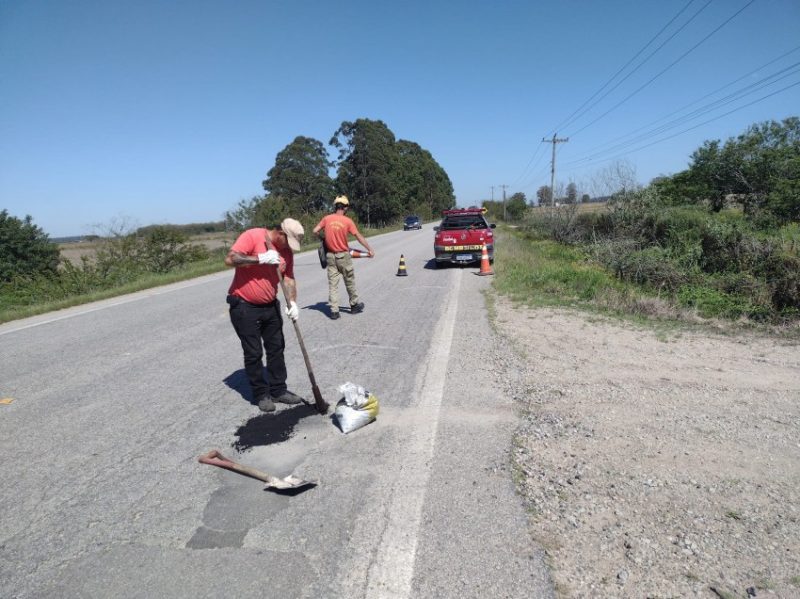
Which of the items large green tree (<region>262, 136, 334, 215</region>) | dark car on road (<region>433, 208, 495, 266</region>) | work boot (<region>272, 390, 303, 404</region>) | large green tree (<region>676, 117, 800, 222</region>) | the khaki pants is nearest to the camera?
work boot (<region>272, 390, 303, 404</region>)

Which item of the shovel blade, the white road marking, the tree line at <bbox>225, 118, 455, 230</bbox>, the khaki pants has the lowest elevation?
the white road marking

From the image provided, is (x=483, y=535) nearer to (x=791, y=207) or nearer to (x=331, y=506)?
(x=331, y=506)

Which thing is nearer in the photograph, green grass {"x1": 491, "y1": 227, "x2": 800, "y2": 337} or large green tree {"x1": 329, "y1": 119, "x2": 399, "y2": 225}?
green grass {"x1": 491, "y1": 227, "x2": 800, "y2": 337}

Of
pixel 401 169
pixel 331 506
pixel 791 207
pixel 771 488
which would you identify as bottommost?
pixel 771 488

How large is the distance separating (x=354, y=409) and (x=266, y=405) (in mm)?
931

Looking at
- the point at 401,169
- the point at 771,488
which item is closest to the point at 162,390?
the point at 771,488

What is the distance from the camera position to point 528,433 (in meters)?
3.54

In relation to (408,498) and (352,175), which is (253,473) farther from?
(352,175)

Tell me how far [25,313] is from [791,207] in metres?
20.4

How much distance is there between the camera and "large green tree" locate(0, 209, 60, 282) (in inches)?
1316

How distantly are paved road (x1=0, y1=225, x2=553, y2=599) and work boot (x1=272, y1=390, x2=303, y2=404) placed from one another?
106 mm

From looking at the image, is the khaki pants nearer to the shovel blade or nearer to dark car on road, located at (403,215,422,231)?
the shovel blade

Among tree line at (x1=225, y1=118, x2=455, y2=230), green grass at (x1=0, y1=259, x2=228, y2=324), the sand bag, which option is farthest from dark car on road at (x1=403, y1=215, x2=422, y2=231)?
the sand bag

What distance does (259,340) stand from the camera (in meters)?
4.24
